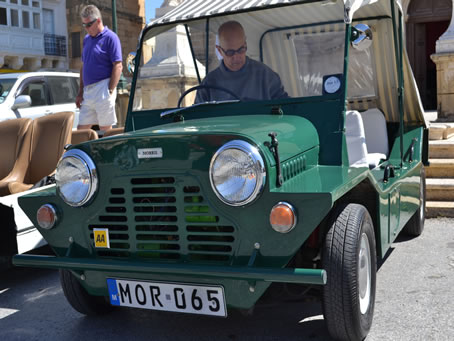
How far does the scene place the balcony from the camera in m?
32.2

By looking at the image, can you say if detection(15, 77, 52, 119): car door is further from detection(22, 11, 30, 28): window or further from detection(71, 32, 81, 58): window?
detection(71, 32, 81, 58): window

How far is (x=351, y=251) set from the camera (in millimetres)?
2988

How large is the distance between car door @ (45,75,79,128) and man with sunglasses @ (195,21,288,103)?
20.4ft

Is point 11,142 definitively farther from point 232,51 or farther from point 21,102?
point 21,102

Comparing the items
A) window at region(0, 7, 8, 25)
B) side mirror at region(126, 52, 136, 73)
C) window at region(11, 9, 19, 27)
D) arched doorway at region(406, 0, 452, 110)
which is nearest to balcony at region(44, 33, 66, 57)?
window at region(11, 9, 19, 27)

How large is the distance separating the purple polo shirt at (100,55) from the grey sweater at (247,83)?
8.45 feet

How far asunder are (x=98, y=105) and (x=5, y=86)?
4.03 meters

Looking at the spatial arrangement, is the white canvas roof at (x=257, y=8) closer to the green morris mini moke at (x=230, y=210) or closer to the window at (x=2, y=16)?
the green morris mini moke at (x=230, y=210)

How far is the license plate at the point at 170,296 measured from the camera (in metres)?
3.01

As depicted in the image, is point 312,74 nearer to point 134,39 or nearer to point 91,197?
point 91,197

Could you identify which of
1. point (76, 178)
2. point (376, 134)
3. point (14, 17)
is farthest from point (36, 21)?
point (76, 178)

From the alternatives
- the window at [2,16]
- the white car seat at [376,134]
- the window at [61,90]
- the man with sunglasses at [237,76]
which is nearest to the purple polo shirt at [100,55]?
the man with sunglasses at [237,76]

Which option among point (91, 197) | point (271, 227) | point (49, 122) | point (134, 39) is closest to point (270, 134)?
point (271, 227)

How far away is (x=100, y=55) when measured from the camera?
265 inches
